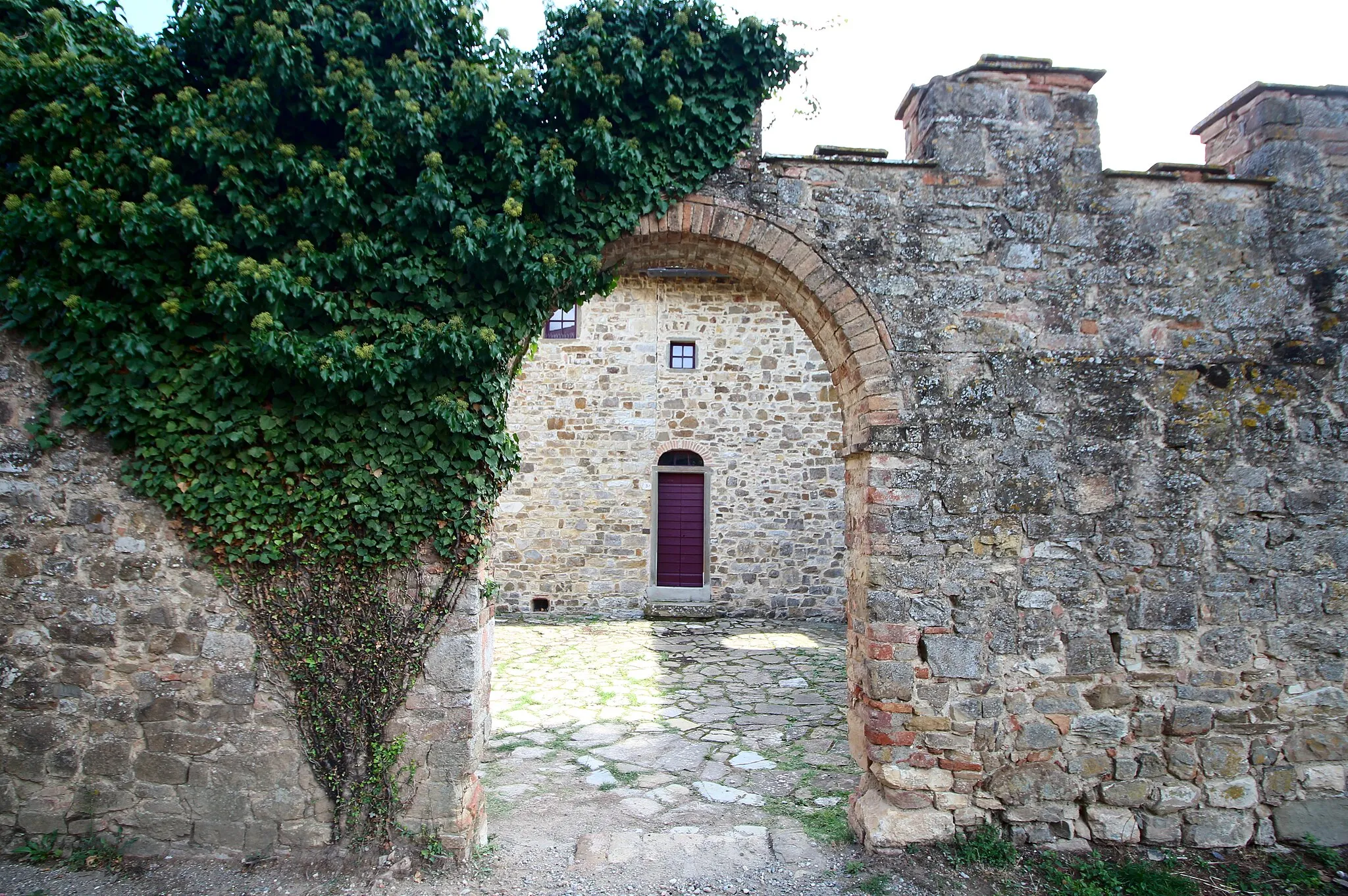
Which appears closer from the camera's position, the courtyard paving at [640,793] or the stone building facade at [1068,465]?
the courtyard paving at [640,793]

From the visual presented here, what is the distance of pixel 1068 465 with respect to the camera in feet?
13.5

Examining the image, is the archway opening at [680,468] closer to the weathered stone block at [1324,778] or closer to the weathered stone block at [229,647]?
the weathered stone block at [1324,778]

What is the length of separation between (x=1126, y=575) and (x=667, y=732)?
3.60 m

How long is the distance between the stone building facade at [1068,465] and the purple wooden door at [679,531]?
7104 millimetres

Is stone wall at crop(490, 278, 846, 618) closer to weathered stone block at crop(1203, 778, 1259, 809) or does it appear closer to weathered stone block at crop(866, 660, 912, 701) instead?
weathered stone block at crop(1203, 778, 1259, 809)

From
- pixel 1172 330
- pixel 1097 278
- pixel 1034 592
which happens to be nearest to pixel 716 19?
pixel 1097 278

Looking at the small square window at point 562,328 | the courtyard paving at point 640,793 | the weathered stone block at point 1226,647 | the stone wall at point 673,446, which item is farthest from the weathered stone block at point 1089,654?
the small square window at point 562,328

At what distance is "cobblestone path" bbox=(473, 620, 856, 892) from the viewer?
396 centimetres

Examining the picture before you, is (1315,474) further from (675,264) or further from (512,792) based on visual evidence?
(512,792)

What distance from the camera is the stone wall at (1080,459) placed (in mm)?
4008

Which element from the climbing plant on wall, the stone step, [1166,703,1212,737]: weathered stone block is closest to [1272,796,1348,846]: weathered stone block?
[1166,703,1212,737]: weathered stone block

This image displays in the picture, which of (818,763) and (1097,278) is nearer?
(1097,278)

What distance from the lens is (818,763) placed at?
5336 mm

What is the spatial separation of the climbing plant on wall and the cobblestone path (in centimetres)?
118
